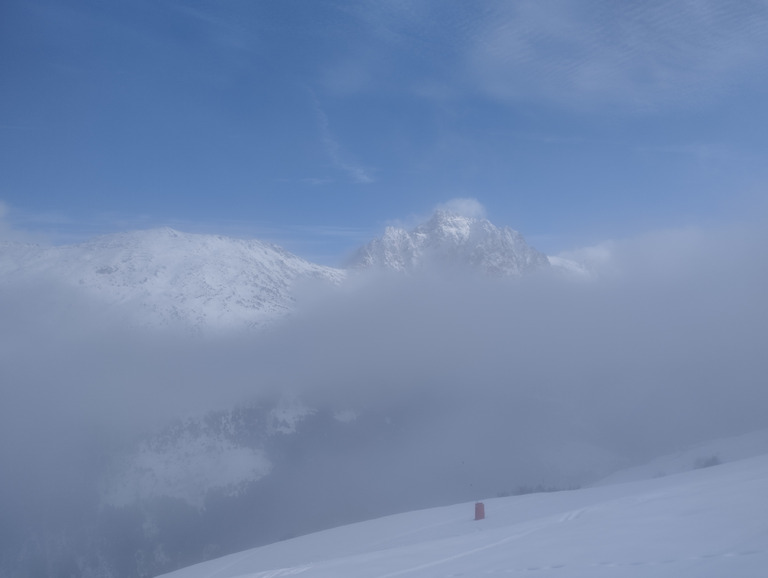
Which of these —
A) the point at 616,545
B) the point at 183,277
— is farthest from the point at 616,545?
the point at 183,277

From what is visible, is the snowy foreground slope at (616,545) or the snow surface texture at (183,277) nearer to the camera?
the snowy foreground slope at (616,545)

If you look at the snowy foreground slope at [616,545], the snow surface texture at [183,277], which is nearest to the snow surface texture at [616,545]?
the snowy foreground slope at [616,545]

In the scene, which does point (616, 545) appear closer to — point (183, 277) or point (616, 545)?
point (616, 545)

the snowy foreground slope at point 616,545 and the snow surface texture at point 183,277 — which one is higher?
the snow surface texture at point 183,277

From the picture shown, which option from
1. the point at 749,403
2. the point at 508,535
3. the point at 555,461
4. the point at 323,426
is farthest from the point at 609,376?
the point at 508,535

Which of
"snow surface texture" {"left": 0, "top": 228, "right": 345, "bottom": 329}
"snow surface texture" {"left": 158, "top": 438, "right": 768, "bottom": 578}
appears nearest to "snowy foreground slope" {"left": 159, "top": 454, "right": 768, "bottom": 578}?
"snow surface texture" {"left": 158, "top": 438, "right": 768, "bottom": 578}

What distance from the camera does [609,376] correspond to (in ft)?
464

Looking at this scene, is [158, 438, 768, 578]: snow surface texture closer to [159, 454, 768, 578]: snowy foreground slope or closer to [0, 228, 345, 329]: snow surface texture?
[159, 454, 768, 578]: snowy foreground slope

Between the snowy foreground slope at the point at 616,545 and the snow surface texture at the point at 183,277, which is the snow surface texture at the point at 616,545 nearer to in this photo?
the snowy foreground slope at the point at 616,545

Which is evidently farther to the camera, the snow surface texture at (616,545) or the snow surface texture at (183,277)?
the snow surface texture at (183,277)

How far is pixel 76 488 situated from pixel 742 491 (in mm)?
83341

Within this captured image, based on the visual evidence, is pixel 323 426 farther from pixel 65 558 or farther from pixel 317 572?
pixel 317 572

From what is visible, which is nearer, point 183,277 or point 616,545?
point 616,545

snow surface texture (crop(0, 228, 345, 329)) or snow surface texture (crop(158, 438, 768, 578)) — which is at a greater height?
snow surface texture (crop(0, 228, 345, 329))
